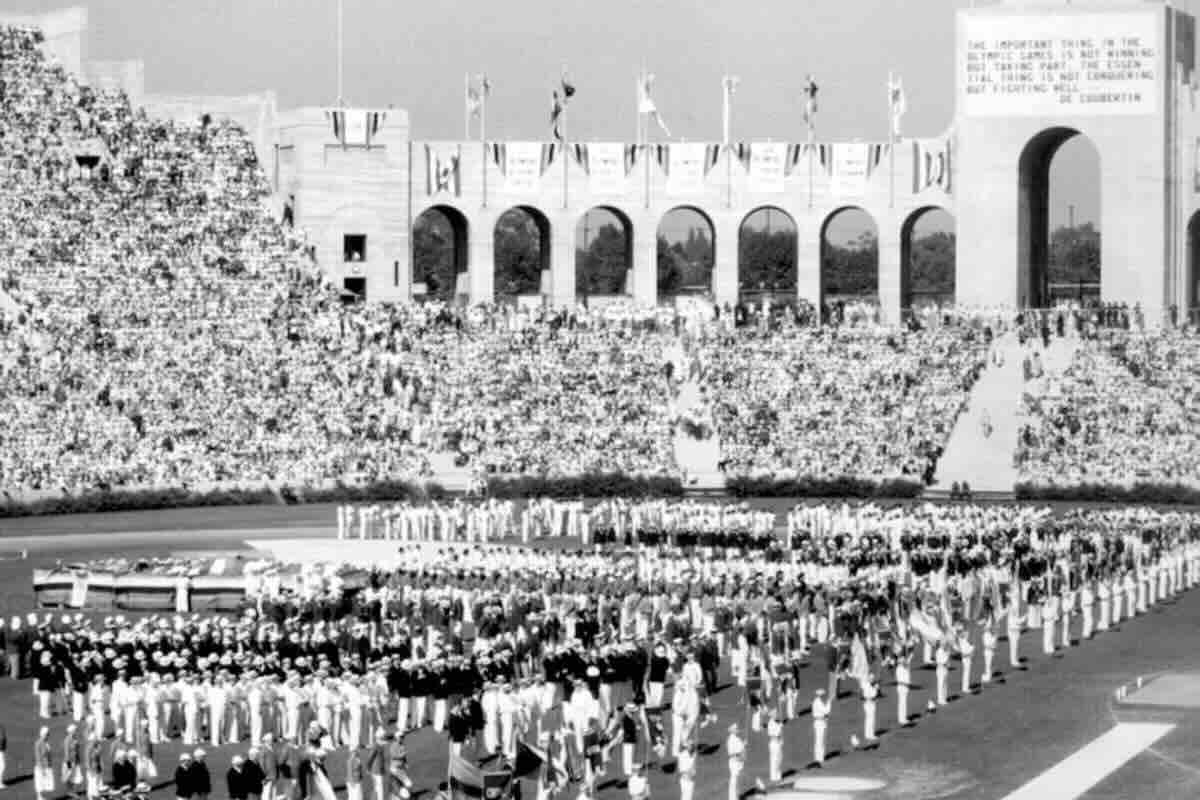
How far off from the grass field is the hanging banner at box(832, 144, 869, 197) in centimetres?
3920

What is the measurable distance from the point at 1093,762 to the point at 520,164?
5392cm

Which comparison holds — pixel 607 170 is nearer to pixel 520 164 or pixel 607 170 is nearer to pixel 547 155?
pixel 547 155

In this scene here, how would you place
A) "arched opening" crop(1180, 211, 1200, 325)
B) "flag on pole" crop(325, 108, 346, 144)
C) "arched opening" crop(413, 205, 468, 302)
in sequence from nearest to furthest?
1. "arched opening" crop(1180, 211, 1200, 325)
2. "flag on pole" crop(325, 108, 346, 144)
3. "arched opening" crop(413, 205, 468, 302)

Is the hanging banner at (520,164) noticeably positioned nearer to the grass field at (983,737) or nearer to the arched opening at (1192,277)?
the arched opening at (1192,277)

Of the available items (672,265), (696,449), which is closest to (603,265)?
(672,265)

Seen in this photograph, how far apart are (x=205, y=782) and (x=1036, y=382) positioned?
49.4 metres

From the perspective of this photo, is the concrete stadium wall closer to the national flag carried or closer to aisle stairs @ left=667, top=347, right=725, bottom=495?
aisle stairs @ left=667, top=347, right=725, bottom=495

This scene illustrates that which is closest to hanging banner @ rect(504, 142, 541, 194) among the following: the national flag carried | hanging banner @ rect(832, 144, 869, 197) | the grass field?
hanging banner @ rect(832, 144, 869, 197)

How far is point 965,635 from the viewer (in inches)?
1554

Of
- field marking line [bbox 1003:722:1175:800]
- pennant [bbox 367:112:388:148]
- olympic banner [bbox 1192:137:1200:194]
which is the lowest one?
field marking line [bbox 1003:722:1175:800]

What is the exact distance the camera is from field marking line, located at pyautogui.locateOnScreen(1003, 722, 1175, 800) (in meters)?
30.3

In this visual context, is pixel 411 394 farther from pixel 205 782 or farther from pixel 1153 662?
pixel 205 782

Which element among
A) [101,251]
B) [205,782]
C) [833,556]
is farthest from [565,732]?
[101,251]

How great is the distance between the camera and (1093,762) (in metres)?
32.2
